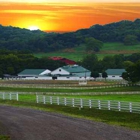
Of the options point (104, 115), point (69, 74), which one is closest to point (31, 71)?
point (69, 74)

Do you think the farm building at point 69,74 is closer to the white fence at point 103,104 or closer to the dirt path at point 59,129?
the white fence at point 103,104

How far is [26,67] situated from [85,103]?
450ft

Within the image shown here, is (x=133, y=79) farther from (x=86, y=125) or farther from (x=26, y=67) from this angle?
(x=26, y=67)

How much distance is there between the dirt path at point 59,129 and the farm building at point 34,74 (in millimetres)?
133874

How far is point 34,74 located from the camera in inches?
6998

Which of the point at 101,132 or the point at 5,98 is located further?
the point at 5,98

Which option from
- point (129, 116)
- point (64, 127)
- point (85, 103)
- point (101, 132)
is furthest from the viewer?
point (85, 103)

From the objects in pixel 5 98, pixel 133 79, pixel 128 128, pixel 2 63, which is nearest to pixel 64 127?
pixel 128 128

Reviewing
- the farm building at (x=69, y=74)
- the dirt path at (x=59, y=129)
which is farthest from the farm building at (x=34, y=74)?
the dirt path at (x=59, y=129)

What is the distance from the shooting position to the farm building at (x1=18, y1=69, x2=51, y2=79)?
17562 centimetres

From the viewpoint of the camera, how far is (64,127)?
34.1 meters

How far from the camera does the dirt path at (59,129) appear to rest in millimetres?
29734

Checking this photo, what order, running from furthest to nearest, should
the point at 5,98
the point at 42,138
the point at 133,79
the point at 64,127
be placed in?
the point at 133,79 < the point at 5,98 < the point at 64,127 < the point at 42,138

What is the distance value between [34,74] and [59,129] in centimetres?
14542
